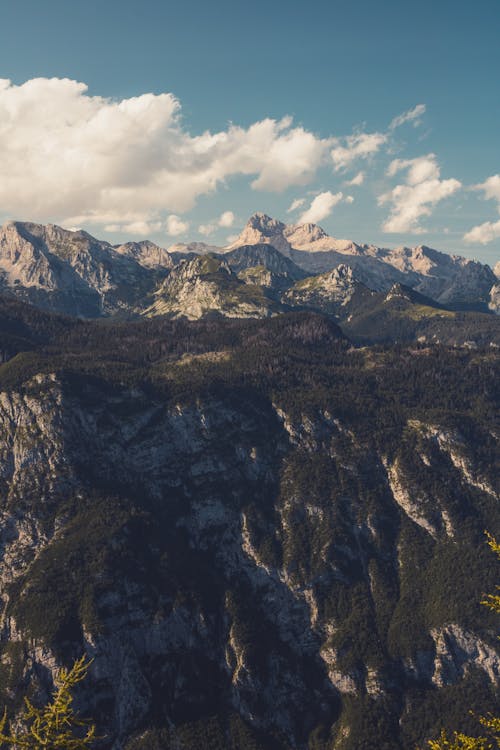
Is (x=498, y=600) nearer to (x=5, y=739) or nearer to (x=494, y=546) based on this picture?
(x=494, y=546)

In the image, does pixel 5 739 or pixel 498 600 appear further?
pixel 498 600

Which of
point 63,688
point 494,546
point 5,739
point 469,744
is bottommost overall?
point 469,744

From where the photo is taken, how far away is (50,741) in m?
51.2

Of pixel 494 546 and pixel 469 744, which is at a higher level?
pixel 494 546

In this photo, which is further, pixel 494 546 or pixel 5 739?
pixel 494 546

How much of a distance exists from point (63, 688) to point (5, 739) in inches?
273

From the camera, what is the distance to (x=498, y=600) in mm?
56938

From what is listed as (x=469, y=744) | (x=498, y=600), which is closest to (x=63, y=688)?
(x=469, y=744)

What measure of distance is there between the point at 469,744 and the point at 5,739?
44.1 meters

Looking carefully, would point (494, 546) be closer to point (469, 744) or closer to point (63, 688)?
point (469, 744)

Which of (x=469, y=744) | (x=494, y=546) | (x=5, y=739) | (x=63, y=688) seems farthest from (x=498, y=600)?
(x=5, y=739)

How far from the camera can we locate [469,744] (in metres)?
53.3

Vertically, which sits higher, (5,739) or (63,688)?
(63,688)

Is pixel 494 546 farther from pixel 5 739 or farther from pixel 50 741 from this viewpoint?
pixel 5 739
